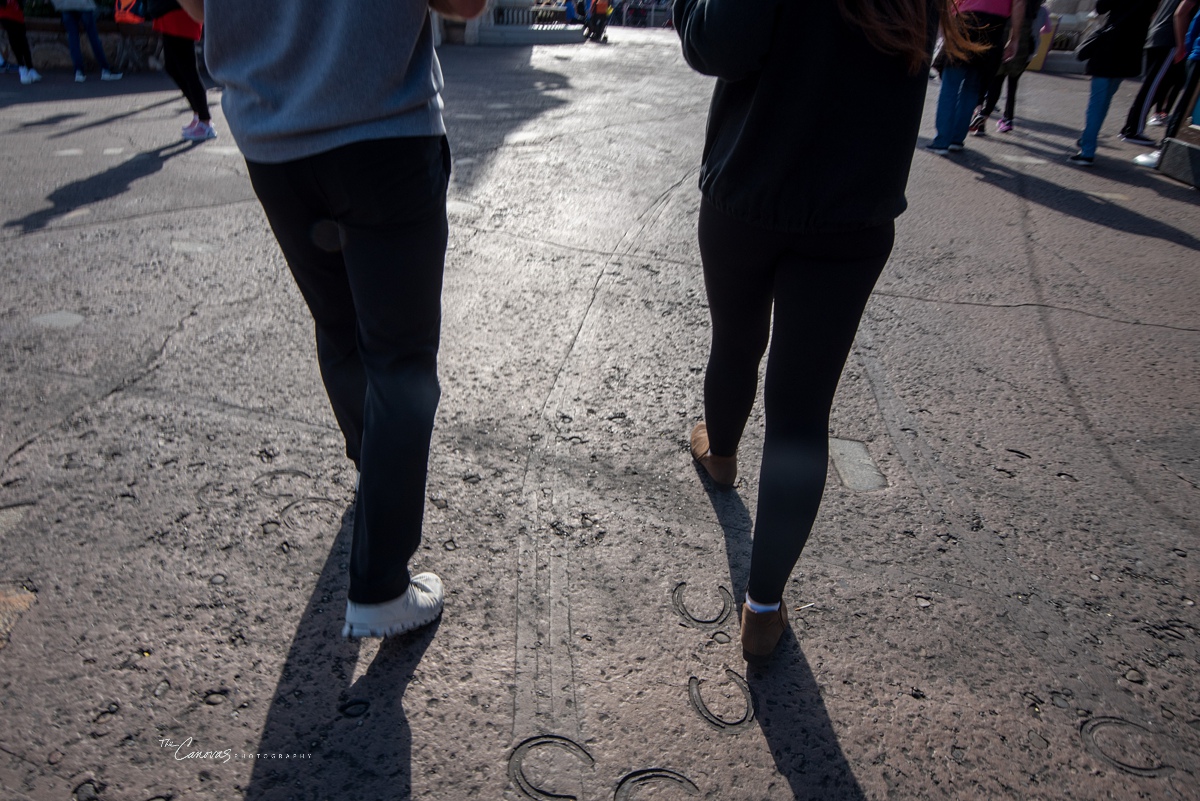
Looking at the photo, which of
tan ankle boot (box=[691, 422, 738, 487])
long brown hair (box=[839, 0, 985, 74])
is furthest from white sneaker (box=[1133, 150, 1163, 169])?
long brown hair (box=[839, 0, 985, 74])

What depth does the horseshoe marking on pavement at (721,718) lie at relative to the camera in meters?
1.84

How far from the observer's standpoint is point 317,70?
1.55m

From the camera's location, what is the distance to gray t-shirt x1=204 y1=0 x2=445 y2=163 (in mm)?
1527

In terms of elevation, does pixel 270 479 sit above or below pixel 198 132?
below

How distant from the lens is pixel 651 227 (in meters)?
4.99

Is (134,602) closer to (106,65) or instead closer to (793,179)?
(793,179)

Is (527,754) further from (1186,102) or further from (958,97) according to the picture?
(1186,102)

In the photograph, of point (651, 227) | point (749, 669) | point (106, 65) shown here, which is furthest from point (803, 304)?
point (106, 65)

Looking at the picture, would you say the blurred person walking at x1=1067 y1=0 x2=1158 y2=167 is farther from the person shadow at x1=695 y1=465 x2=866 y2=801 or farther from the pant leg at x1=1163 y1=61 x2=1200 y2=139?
the person shadow at x1=695 y1=465 x2=866 y2=801

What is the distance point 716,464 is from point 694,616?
606mm

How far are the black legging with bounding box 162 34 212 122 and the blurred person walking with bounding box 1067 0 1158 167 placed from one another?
730cm

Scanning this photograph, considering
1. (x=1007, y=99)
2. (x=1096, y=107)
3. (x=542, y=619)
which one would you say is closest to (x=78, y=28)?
(x=1007, y=99)

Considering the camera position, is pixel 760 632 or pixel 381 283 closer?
pixel 381 283

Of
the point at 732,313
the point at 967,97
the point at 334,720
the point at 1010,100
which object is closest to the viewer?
the point at 334,720
